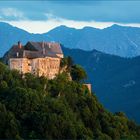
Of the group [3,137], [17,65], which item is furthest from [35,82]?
[3,137]

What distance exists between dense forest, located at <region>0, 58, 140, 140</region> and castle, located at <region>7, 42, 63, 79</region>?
0.89 meters

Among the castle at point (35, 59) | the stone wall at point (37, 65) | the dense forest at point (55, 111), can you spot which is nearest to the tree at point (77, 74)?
the dense forest at point (55, 111)

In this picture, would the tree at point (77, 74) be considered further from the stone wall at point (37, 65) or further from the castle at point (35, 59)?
the stone wall at point (37, 65)

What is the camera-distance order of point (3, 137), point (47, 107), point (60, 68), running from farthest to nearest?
point (60, 68) → point (47, 107) → point (3, 137)

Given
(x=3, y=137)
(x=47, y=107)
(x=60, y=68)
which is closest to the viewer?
(x=3, y=137)

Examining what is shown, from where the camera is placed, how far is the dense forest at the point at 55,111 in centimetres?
10094

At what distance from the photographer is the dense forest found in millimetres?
100938

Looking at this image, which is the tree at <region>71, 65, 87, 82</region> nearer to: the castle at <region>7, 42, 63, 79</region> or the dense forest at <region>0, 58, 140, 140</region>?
the dense forest at <region>0, 58, 140, 140</region>

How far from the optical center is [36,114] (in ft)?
335

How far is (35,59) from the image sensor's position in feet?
357

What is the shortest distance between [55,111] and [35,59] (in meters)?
7.68

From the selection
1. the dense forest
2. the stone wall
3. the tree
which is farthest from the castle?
the tree

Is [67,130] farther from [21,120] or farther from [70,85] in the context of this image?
[70,85]

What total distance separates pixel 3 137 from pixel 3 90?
9.65m
